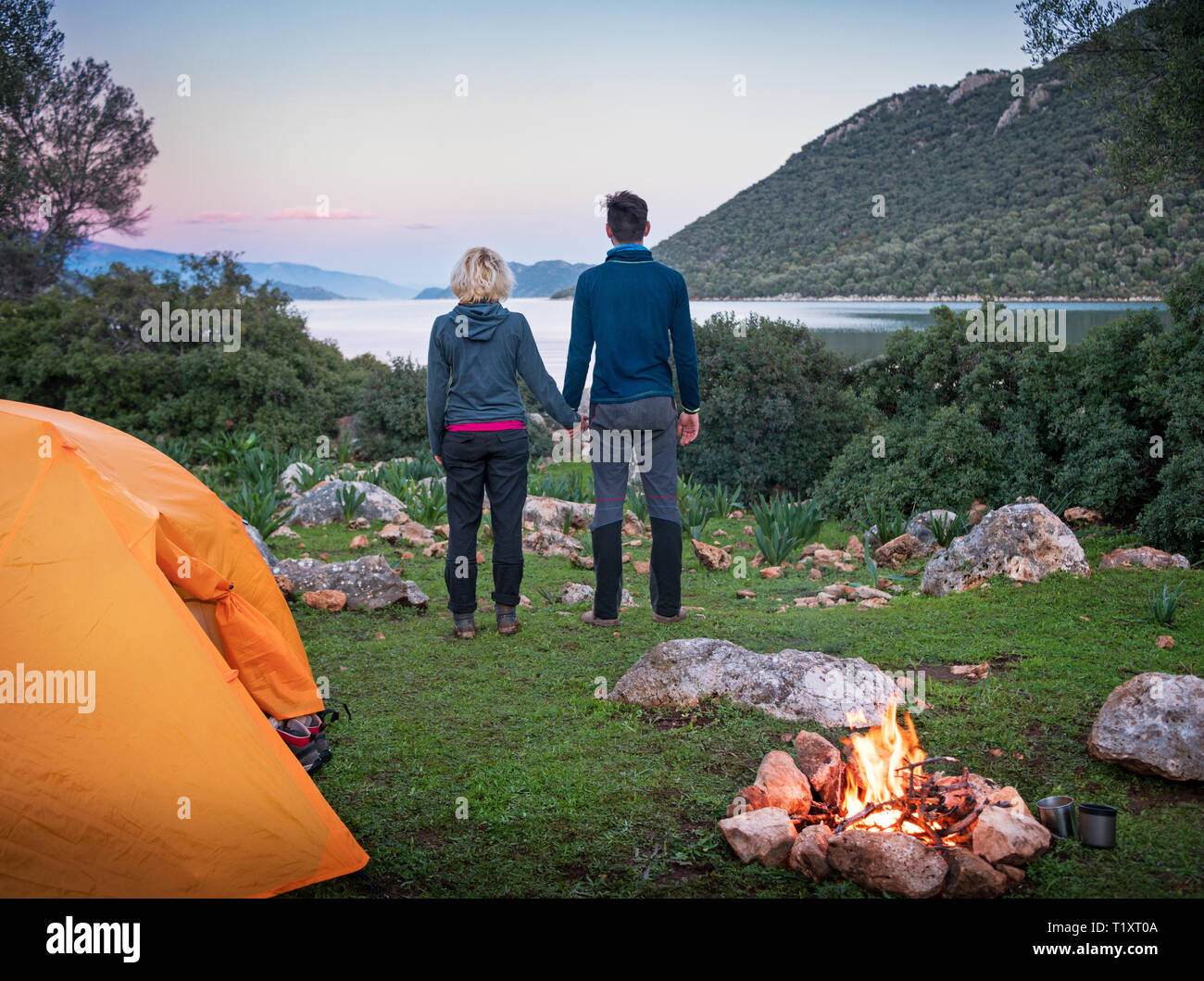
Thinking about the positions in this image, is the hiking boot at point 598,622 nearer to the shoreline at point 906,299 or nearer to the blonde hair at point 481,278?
the blonde hair at point 481,278

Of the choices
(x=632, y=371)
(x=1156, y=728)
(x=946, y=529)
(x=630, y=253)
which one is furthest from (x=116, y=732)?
(x=946, y=529)

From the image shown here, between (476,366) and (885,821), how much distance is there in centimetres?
315

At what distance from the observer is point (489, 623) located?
551 cm

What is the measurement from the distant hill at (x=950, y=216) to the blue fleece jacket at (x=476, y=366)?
16.3 metres

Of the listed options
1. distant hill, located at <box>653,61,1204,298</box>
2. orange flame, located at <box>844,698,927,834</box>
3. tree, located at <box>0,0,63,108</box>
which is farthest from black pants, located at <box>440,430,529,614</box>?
tree, located at <box>0,0,63,108</box>

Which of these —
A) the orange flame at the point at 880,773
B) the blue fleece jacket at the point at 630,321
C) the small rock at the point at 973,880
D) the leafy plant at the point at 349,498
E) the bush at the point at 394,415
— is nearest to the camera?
the small rock at the point at 973,880

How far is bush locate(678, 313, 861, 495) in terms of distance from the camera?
10.8m

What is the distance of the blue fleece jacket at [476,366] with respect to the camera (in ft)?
16.0

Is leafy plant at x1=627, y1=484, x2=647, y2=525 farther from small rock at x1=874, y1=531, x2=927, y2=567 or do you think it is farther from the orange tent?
the orange tent

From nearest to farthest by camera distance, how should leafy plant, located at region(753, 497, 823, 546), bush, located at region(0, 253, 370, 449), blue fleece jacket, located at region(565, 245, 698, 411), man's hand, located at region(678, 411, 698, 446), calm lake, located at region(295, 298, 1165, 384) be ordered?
blue fleece jacket, located at region(565, 245, 698, 411)
man's hand, located at region(678, 411, 698, 446)
leafy plant, located at region(753, 497, 823, 546)
bush, located at region(0, 253, 370, 449)
calm lake, located at region(295, 298, 1165, 384)

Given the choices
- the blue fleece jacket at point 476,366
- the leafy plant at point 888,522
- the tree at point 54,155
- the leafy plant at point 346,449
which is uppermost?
the tree at point 54,155

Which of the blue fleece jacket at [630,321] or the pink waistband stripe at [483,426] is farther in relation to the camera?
the blue fleece jacket at [630,321]

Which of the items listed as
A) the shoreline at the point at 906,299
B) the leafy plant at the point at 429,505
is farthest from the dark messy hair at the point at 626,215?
the shoreline at the point at 906,299

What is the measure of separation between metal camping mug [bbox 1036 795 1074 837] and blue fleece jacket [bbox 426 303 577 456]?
3.11m
